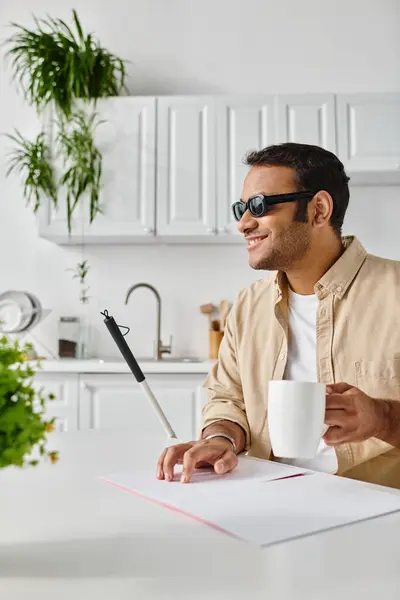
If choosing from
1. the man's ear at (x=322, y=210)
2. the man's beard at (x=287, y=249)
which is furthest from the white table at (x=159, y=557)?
the man's ear at (x=322, y=210)

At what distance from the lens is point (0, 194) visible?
3.66 m

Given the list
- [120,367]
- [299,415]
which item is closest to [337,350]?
[299,415]

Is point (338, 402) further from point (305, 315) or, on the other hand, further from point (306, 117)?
point (306, 117)

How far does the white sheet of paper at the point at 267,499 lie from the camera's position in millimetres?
690

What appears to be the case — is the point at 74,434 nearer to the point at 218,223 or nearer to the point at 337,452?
the point at 337,452

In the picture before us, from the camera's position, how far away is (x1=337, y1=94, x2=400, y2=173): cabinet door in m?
3.14

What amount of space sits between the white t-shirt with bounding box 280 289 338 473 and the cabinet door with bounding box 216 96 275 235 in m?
1.62

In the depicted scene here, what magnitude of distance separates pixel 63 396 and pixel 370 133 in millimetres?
2100

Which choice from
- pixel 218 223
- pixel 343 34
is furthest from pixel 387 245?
pixel 343 34

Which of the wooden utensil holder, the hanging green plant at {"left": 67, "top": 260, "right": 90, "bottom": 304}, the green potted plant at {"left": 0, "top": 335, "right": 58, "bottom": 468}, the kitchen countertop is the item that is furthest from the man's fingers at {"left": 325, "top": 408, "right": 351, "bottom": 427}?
the hanging green plant at {"left": 67, "top": 260, "right": 90, "bottom": 304}

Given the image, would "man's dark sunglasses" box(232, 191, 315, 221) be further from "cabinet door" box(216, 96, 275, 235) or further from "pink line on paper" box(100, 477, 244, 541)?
"cabinet door" box(216, 96, 275, 235)

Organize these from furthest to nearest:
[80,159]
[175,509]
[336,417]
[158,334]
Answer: [158,334] → [80,159] → [336,417] → [175,509]

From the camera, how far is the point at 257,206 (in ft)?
4.84

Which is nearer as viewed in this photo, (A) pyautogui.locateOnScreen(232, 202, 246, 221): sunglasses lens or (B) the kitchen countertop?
(A) pyautogui.locateOnScreen(232, 202, 246, 221): sunglasses lens
